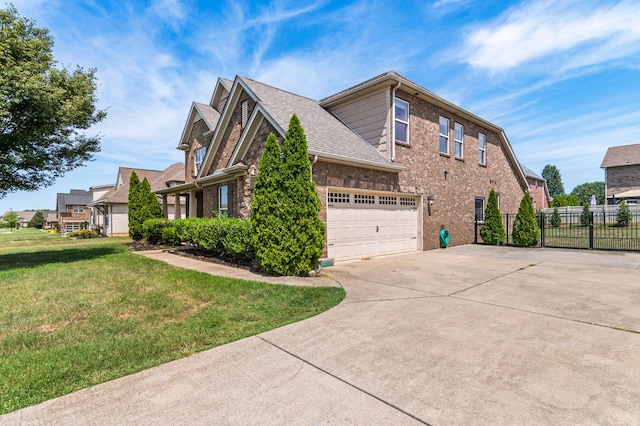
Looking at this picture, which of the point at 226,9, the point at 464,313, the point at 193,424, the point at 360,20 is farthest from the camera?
the point at 360,20

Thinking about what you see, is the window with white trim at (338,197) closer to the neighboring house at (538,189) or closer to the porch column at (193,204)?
the porch column at (193,204)

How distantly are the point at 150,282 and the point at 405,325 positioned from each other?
5828 millimetres

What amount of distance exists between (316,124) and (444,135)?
6.33m

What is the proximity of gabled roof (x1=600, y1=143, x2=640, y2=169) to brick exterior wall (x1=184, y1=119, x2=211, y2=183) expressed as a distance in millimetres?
40071

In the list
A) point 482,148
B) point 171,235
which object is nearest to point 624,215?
point 482,148

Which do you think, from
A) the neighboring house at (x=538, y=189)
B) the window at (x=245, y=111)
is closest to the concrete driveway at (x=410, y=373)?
the window at (x=245, y=111)

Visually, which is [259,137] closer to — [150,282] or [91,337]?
[150,282]

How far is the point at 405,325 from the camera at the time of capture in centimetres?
430

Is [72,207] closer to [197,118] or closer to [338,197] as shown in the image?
[197,118]

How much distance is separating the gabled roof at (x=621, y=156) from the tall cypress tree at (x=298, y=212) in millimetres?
39882

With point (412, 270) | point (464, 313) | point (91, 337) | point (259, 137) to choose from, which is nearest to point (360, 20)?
point (259, 137)

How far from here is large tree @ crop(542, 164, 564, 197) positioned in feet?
264

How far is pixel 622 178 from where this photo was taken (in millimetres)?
32594

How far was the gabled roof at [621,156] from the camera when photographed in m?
31.9
